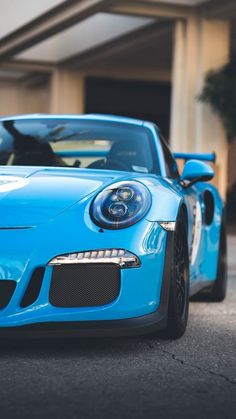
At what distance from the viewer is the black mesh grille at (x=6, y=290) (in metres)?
3.96

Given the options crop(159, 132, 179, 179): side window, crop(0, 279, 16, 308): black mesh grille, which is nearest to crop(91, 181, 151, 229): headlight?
crop(0, 279, 16, 308): black mesh grille

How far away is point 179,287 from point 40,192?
885 mm

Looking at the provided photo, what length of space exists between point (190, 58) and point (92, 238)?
14.3 meters

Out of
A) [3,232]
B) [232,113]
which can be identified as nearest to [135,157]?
[3,232]

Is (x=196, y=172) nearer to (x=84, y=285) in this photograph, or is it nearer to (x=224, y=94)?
(x=84, y=285)

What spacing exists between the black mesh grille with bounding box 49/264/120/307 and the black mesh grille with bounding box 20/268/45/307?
2.2 inches

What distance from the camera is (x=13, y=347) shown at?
4.27 metres

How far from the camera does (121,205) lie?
418 cm

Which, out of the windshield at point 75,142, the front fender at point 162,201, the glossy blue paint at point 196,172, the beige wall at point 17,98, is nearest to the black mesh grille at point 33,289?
the front fender at point 162,201

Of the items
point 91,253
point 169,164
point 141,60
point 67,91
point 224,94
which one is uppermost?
point 141,60

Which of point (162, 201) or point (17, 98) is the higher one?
point (17, 98)

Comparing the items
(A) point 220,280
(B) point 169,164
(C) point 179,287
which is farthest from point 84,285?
(A) point 220,280

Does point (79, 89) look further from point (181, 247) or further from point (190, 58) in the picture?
point (181, 247)

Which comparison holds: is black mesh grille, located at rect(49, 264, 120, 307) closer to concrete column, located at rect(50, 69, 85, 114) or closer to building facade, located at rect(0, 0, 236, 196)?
building facade, located at rect(0, 0, 236, 196)
